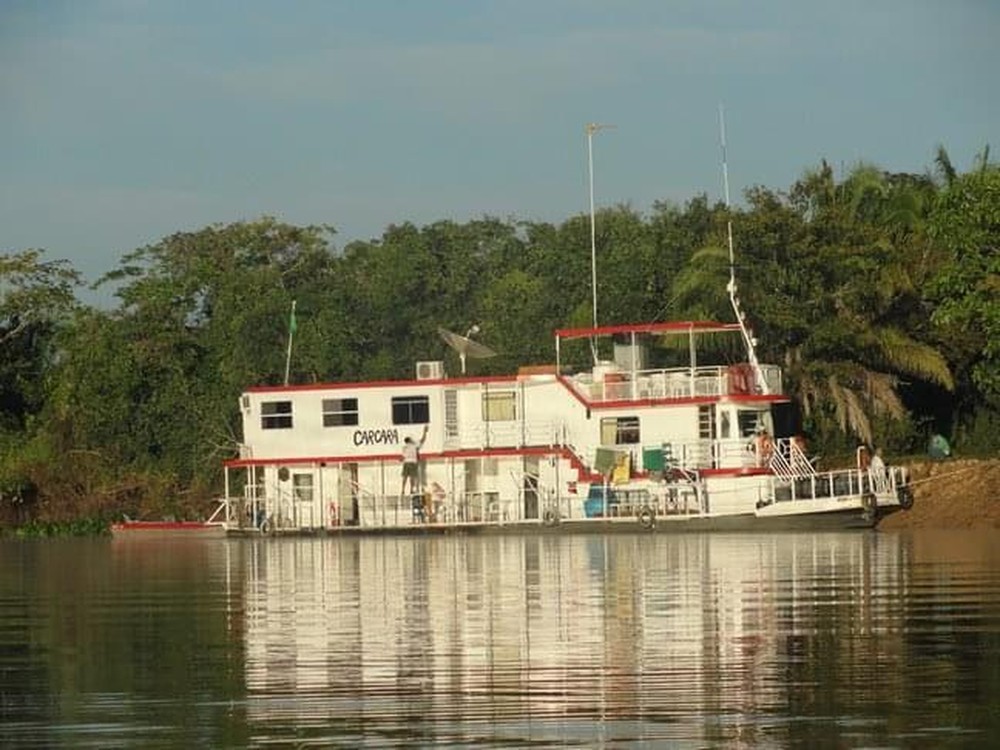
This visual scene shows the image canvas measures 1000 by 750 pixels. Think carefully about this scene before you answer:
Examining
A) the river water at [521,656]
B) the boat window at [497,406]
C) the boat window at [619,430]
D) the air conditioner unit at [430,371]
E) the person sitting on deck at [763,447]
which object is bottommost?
the river water at [521,656]

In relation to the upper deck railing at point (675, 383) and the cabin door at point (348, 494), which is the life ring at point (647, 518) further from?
the cabin door at point (348, 494)

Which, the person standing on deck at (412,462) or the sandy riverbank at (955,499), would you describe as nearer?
the sandy riverbank at (955,499)

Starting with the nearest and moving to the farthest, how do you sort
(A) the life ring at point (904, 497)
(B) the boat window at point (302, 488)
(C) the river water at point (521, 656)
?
(C) the river water at point (521, 656), (A) the life ring at point (904, 497), (B) the boat window at point (302, 488)

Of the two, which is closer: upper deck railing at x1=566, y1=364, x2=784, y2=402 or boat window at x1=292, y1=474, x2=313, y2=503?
upper deck railing at x1=566, y1=364, x2=784, y2=402

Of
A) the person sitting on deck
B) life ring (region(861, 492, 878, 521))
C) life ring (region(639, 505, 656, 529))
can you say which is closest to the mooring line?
the person sitting on deck

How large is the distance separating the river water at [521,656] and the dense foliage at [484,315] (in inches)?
691

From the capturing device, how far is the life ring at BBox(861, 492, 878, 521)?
46625 millimetres

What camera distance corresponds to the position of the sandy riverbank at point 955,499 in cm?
4869

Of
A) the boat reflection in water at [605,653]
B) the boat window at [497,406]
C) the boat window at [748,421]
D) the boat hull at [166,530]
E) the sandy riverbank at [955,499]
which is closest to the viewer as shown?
the boat reflection in water at [605,653]

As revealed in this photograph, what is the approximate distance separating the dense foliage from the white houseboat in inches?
82.4

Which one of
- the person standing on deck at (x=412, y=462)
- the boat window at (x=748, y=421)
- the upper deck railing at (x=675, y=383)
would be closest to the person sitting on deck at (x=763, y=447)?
the boat window at (x=748, y=421)

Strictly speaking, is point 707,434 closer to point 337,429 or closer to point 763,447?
point 763,447

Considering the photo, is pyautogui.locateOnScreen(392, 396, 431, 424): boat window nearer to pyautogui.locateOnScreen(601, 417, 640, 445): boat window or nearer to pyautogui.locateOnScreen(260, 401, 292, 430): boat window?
pyautogui.locateOnScreen(260, 401, 292, 430): boat window

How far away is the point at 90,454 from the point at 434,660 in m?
45.7
